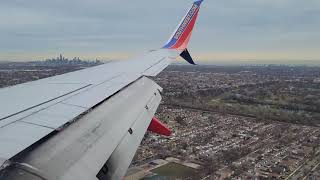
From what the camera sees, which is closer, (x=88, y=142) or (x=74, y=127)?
(x=88, y=142)

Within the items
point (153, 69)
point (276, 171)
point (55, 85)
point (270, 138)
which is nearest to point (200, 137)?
point (270, 138)

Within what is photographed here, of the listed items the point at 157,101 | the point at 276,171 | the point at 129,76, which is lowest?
the point at 276,171

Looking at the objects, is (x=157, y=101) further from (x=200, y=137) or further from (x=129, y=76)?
(x=200, y=137)

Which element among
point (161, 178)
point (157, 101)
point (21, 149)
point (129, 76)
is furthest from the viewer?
point (161, 178)

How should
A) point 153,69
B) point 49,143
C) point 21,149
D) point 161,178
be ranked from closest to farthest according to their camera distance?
point 21,149, point 49,143, point 153,69, point 161,178

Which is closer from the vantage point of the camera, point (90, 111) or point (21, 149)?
point (21, 149)

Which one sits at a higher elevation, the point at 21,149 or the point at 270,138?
the point at 21,149

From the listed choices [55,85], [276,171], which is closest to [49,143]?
[55,85]
